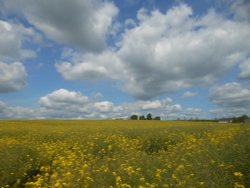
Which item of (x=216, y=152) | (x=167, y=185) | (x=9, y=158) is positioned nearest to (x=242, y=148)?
(x=216, y=152)

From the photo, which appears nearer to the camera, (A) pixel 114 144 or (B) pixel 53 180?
(B) pixel 53 180

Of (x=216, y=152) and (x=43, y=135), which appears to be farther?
(x=43, y=135)

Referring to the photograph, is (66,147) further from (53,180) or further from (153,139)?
(53,180)

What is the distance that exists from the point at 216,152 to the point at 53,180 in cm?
407

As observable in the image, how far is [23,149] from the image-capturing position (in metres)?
9.69

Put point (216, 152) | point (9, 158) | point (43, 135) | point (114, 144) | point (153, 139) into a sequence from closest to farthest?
point (216, 152), point (9, 158), point (114, 144), point (153, 139), point (43, 135)

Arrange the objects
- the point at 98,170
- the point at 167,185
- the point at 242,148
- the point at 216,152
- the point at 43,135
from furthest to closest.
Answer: the point at 43,135 → the point at 216,152 → the point at 242,148 → the point at 98,170 → the point at 167,185

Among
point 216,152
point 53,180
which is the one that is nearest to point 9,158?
point 53,180

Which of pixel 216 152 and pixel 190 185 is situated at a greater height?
pixel 216 152

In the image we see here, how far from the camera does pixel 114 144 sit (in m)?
11.3

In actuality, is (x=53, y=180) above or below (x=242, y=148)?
below

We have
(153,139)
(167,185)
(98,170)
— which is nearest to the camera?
(167,185)

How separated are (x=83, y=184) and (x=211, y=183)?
2.52 meters

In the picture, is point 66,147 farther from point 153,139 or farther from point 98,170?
Result: point 98,170
